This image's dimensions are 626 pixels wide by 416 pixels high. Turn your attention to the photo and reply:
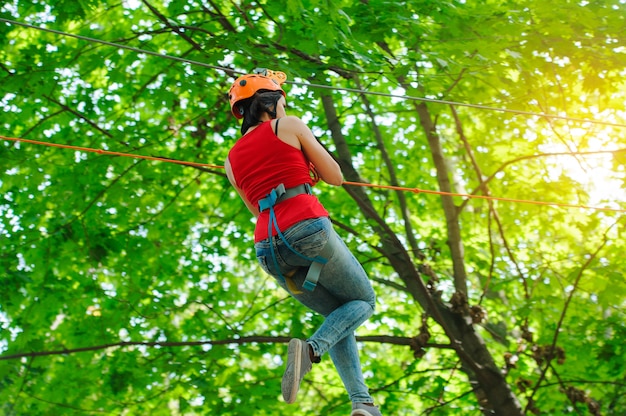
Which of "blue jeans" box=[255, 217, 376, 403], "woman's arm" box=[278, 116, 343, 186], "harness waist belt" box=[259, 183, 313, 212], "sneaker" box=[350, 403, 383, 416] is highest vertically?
"woman's arm" box=[278, 116, 343, 186]

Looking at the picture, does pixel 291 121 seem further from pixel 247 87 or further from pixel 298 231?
pixel 298 231

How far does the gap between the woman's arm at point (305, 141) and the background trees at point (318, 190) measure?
228 centimetres

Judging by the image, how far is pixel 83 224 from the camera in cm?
725

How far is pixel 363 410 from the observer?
133 inches

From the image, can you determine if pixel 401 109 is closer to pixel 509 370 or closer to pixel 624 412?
pixel 509 370

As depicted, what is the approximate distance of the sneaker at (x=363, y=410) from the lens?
3.37m

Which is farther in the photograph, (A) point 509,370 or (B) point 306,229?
(A) point 509,370

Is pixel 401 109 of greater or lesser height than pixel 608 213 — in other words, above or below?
above

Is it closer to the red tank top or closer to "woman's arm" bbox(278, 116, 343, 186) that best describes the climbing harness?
the red tank top

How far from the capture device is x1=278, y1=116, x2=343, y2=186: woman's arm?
3305 mm

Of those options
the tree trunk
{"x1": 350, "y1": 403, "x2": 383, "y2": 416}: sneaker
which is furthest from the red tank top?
the tree trunk

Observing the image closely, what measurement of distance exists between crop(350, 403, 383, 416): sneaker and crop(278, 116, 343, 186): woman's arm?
1.07 metres

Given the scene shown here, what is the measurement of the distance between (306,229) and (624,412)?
18.4 feet

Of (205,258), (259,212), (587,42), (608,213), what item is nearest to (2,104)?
(205,258)
